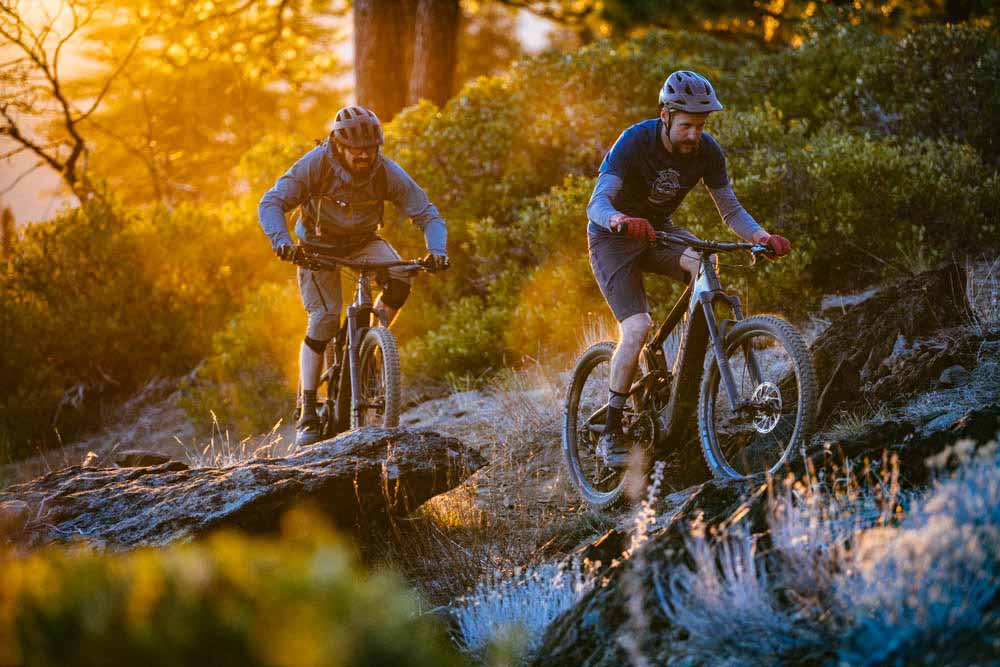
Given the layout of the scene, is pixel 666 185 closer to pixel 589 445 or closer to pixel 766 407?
pixel 766 407

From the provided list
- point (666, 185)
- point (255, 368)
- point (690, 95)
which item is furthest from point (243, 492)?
point (255, 368)

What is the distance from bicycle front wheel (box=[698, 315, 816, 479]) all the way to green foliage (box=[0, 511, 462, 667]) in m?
2.61

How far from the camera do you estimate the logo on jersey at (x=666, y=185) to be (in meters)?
5.20

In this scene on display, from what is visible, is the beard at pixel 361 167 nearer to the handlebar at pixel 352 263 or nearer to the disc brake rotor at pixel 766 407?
the handlebar at pixel 352 263

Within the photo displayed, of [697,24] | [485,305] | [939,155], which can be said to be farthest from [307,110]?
[939,155]

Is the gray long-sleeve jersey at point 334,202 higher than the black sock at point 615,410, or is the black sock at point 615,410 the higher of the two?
the gray long-sleeve jersey at point 334,202

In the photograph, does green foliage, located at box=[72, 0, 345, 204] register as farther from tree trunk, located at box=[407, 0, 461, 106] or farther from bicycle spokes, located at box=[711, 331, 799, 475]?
bicycle spokes, located at box=[711, 331, 799, 475]

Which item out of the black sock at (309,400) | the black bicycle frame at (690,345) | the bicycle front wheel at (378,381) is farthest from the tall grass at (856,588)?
the black sock at (309,400)

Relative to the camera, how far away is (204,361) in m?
13.2

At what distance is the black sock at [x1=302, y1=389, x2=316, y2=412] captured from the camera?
23.2ft

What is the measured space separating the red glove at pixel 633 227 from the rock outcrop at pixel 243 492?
5.49 feet

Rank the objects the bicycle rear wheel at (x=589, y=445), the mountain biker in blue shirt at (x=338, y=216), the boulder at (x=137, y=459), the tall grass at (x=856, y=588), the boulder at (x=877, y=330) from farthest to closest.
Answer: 1. the boulder at (x=137, y=459)
2. the mountain biker in blue shirt at (x=338, y=216)
3. the bicycle rear wheel at (x=589, y=445)
4. the boulder at (x=877, y=330)
5. the tall grass at (x=856, y=588)

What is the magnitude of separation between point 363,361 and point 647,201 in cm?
233

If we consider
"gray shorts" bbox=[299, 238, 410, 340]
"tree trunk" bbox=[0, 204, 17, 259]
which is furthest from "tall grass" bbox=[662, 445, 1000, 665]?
"tree trunk" bbox=[0, 204, 17, 259]
